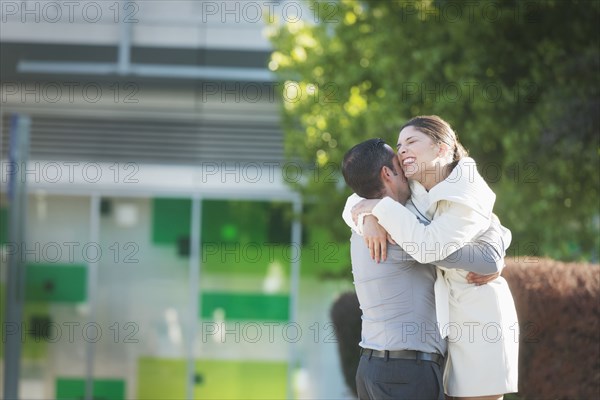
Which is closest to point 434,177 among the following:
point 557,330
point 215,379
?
point 557,330

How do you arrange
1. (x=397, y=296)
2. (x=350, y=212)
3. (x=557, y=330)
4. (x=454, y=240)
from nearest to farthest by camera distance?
(x=454, y=240), (x=397, y=296), (x=350, y=212), (x=557, y=330)

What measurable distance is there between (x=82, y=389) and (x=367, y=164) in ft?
38.9

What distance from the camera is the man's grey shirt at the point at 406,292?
149 inches

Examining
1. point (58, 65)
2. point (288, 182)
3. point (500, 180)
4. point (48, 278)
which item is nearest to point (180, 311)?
point (48, 278)

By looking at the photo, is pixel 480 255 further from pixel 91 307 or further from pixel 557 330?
pixel 91 307

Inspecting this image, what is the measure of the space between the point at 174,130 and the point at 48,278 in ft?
9.74

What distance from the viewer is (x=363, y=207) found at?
156 inches

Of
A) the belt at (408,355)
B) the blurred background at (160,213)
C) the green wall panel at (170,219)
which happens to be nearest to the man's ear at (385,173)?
the belt at (408,355)

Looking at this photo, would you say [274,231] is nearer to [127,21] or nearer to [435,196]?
[127,21]

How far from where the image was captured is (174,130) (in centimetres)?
1464

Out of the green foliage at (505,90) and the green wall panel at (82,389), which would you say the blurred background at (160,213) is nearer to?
the green wall panel at (82,389)

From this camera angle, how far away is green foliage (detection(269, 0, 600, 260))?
34.6 ft

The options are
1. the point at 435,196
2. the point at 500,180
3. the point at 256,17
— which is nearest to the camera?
the point at 435,196

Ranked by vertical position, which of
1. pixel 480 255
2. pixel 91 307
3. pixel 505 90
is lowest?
pixel 91 307
